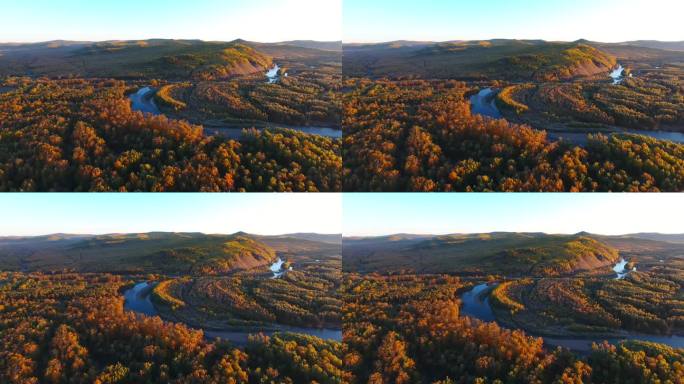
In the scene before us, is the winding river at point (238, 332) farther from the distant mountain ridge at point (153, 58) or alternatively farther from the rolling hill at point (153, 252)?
the distant mountain ridge at point (153, 58)

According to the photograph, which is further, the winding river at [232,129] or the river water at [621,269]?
the river water at [621,269]

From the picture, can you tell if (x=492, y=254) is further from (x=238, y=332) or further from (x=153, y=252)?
(x=153, y=252)

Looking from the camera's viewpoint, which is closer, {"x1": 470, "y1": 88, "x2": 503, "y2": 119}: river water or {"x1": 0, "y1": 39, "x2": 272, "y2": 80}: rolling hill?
{"x1": 470, "y1": 88, "x2": 503, "y2": 119}: river water

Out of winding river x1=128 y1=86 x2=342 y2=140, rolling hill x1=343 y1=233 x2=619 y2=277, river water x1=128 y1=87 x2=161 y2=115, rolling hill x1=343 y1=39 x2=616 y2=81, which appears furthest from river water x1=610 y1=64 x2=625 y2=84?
river water x1=128 y1=87 x2=161 y2=115

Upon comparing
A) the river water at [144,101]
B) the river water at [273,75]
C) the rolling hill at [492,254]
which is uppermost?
the river water at [273,75]

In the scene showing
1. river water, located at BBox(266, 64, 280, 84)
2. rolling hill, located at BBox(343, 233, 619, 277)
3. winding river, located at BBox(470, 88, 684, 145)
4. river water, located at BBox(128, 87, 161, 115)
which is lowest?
rolling hill, located at BBox(343, 233, 619, 277)

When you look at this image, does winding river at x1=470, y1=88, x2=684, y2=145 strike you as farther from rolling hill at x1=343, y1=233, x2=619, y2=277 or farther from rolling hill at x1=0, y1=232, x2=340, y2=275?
rolling hill at x1=0, y1=232, x2=340, y2=275

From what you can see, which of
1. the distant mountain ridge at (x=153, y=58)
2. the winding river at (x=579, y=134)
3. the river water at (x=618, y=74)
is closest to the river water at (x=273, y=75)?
the distant mountain ridge at (x=153, y=58)

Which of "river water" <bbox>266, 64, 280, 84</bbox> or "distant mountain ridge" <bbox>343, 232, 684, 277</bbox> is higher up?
"river water" <bbox>266, 64, 280, 84</bbox>

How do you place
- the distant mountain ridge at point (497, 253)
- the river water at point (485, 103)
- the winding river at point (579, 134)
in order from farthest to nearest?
the distant mountain ridge at point (497, 253), the river water at point (485, 103), the winding river at point (579, 134)

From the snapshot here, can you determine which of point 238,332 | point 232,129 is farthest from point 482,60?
point 238,332

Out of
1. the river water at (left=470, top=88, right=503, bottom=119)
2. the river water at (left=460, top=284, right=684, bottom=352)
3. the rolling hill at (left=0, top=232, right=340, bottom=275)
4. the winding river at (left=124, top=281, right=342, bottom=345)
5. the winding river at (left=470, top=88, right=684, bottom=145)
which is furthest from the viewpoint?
the rolling hill at (left=0, top=232, right=340, bottom=275)
